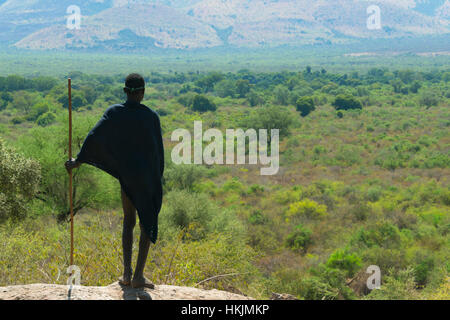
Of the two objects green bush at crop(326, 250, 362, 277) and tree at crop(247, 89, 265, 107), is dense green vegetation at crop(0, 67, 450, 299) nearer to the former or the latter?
green bush at crop(326, 250, 362, 277)

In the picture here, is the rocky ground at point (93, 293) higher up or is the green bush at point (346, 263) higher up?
the rocky ground at point (93, 293)

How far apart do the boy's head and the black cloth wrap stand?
90 millimetres

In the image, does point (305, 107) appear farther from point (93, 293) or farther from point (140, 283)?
point (93, 293)

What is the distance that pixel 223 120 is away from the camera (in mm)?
57344

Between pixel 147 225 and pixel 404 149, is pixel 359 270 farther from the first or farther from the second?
pixel 404 149

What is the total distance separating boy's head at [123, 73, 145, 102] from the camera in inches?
190

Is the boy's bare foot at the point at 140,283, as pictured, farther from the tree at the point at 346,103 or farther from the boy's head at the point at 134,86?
the tree at the point at 346,103

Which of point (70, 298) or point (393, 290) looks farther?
point (393, 290)

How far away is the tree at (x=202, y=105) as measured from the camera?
67750mm

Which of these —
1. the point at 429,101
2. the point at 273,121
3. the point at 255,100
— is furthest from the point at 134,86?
the point at 255,100

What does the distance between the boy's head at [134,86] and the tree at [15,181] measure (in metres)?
9.93

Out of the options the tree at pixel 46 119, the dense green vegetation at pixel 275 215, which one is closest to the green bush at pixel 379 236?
the dense green vegetation at pixel 275 215
